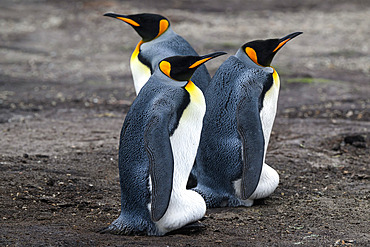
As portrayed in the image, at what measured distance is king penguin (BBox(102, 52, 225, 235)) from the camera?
3188mm

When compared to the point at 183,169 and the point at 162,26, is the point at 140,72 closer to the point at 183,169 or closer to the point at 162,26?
the point at 162,26

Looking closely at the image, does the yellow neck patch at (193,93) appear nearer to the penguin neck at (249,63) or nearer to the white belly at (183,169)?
the white belly at (183,169)

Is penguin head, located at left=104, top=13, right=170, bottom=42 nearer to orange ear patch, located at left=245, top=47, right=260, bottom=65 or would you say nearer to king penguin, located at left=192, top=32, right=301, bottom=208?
king penguin, located at left=192, top=32, right=301, bottom=208

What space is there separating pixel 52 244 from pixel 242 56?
2.02 m

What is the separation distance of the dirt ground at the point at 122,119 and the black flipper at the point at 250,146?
0.24 m

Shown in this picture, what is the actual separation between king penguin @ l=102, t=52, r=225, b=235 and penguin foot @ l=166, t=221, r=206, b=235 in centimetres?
5

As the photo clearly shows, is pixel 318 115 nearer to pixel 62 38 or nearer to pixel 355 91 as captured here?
pixel 355 91

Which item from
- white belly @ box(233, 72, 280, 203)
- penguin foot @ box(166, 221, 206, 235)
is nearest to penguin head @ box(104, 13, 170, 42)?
white belly @ box(233, 72, 280, 203)

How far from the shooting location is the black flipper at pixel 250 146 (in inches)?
153

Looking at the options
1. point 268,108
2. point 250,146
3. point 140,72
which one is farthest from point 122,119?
point 250,146

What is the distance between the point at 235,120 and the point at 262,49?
57 cm

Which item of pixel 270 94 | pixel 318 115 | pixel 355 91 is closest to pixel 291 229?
pixel 270 94

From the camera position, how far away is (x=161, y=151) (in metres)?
3.18

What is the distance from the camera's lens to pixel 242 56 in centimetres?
419
